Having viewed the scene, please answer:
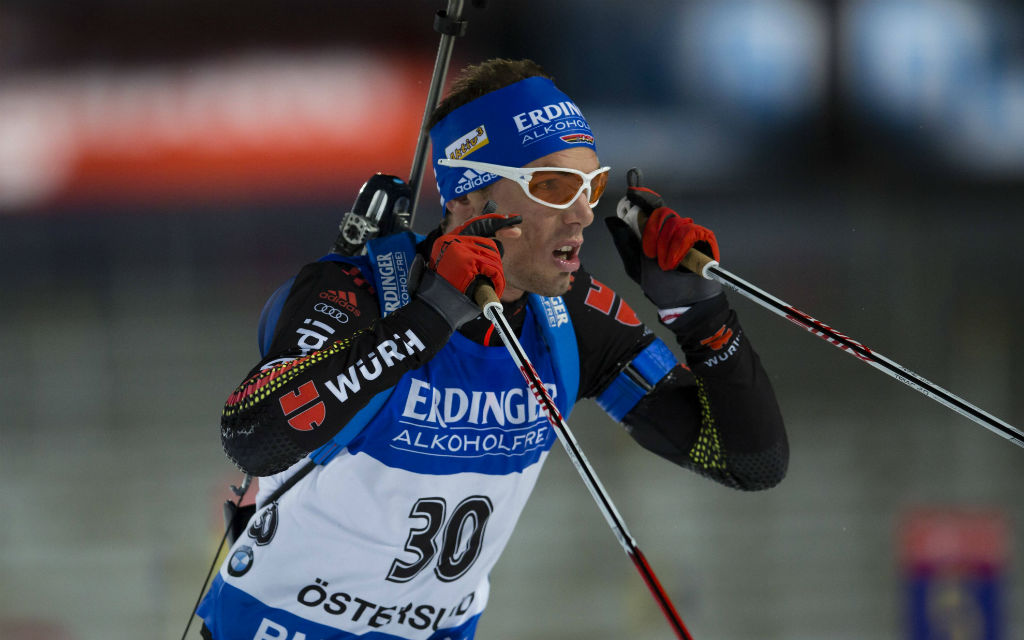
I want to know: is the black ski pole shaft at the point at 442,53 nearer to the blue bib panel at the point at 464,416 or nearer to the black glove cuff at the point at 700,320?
the blue bib panel at the point at 464,416

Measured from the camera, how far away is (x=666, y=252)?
1911mm

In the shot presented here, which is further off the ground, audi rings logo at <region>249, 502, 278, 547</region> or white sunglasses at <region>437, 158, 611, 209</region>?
white sunglasses at <region>437, 158, 611, 209</region>

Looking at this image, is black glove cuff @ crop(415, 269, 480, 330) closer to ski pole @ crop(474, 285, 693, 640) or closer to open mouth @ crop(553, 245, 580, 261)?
ski pole @ crop(474, 285, 693, 640)

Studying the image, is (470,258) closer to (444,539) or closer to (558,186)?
(558,186)

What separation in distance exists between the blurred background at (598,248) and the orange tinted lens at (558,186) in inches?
127

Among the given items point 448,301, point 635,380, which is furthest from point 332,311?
point 635,380

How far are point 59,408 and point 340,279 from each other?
13.0ft

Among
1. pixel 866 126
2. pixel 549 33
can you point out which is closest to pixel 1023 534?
pixel 866 126

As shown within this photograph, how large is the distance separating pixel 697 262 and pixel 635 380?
0.99 feet

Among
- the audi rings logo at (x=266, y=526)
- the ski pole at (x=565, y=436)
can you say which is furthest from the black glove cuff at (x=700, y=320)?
the audi rings logo at (x=266, y=526)

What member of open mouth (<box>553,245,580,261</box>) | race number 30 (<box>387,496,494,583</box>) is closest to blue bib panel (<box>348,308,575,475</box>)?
race number 30 (<box>387,496,494,583</box>)

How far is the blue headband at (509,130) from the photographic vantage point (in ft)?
6.36

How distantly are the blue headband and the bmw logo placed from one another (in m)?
0.73

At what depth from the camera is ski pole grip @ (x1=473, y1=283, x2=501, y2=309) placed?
1.62 m
